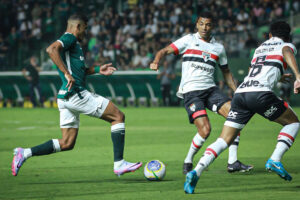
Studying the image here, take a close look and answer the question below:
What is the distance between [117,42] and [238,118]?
21.0m

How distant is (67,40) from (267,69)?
271 cm

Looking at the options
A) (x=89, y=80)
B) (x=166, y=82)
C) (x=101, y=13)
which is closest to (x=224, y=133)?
(x=166, y=82)

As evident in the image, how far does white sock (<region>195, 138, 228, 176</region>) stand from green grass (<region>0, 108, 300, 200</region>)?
0.32m

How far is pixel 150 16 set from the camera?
29.2 metres

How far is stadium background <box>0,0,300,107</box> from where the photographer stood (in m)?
25.8

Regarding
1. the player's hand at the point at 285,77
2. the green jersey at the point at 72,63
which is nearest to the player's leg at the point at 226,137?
the player's hand at the point at 285,77

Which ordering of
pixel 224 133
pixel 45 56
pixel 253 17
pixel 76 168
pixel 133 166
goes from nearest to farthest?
pixel 224 133
pixel 133 166
pixel 76 168
pixel 253 17
pixel 45 56

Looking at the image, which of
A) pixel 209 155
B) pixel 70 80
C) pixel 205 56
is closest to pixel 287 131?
pixel 209 155

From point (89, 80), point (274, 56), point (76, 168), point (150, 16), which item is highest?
point (274, 56)

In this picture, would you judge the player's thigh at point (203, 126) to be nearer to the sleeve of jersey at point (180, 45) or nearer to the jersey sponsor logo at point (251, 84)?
the sleeve of jersey at point (180, 45)

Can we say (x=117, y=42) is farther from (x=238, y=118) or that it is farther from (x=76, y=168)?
(x=238, y=118)

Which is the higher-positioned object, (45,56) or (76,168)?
(76,168)

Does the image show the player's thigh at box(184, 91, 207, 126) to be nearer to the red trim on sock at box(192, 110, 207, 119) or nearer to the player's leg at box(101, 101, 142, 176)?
the red trim on sock at box(192, 110, 207, 119)

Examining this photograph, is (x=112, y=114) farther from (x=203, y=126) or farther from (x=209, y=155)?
(x=209, y=155)
